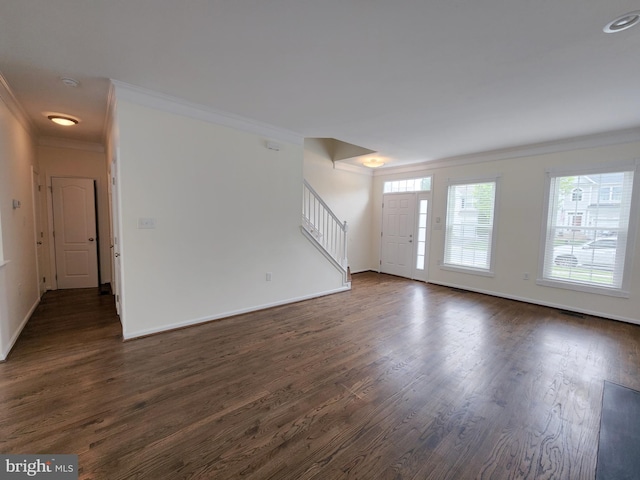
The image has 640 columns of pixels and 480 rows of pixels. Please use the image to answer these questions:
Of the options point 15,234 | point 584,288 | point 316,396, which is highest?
point 15,234

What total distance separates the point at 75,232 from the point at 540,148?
8421 mm

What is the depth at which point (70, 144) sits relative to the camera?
4996 mm

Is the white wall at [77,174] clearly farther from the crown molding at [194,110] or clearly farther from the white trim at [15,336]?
the crown molding at [194,110]

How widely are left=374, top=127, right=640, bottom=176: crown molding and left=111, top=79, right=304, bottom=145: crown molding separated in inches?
130

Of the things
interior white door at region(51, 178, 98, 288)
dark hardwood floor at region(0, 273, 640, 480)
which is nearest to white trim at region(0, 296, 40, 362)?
dark hardwood floor at region(0, 273, 640, 480)

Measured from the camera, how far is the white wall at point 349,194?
6.00 meters

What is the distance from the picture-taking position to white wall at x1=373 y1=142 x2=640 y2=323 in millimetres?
4000

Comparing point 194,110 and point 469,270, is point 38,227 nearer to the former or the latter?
point 194,110

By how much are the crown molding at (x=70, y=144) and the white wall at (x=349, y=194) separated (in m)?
3.99

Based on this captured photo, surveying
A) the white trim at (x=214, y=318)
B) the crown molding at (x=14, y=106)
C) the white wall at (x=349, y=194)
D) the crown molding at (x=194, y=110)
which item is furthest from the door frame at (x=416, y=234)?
the crown molding at (x=14, y=106)

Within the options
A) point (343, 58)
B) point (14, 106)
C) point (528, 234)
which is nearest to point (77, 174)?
point (14, 106)

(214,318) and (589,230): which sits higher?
(589,230)

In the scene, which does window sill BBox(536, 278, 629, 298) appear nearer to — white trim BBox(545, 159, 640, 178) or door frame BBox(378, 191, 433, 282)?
white trim BBox(545, 159, 640, 178)

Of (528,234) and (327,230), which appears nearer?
(528,234)
